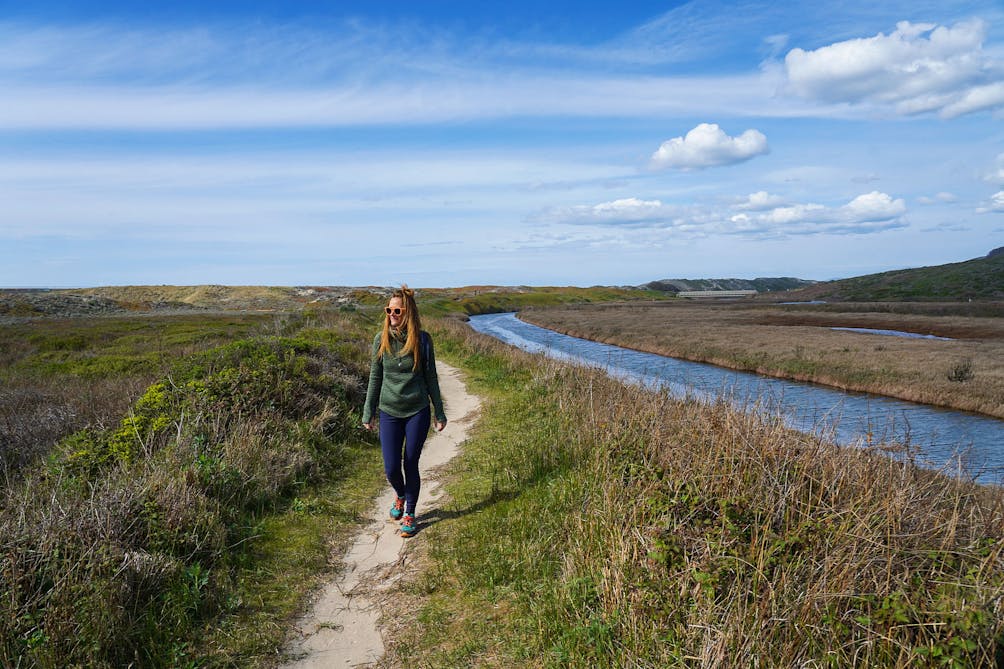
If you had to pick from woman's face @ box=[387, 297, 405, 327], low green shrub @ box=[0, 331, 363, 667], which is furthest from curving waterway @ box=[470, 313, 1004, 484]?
low green shrub @ box=[0, 331, 363, 667]

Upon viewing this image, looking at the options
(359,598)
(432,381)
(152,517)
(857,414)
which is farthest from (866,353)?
Result: (152,517)

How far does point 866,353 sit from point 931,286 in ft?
245

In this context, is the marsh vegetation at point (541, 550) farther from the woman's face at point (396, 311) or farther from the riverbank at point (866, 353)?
the riverbank at point (866, 353)

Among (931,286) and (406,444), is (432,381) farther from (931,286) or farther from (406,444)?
(931,286)

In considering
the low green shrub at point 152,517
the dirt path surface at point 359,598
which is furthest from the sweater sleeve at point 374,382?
the low green shrub at point 152,517

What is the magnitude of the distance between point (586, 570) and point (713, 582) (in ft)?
3.73

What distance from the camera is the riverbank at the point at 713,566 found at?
3475 mm

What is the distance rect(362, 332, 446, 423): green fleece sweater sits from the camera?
255 inches

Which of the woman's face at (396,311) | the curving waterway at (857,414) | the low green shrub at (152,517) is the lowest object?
the curving waterway at (857,414)

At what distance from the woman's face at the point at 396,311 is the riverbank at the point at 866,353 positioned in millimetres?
13726

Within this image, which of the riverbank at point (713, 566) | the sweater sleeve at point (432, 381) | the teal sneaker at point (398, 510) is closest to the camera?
the riverbank at point (713, 566)

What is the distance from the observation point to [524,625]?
456 cm

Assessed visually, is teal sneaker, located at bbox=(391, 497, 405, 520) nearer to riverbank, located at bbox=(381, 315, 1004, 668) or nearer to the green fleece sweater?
riverbank, located at bbox=(381, 315, 1004, 668)

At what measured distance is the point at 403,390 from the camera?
6.50m
